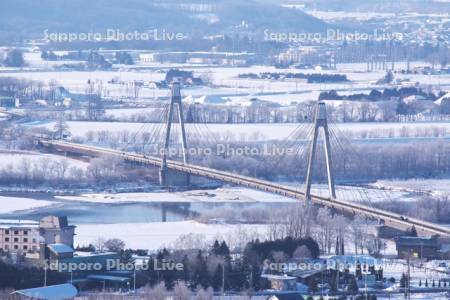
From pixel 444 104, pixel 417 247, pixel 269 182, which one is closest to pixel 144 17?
pixel 444 104

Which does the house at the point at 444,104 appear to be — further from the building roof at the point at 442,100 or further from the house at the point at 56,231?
the house at the point at 56,231

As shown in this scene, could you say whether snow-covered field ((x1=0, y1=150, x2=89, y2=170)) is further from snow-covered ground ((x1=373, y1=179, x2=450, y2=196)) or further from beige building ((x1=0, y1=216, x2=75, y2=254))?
beige building ((x1=0, y1=216, x2=75, y2=254))

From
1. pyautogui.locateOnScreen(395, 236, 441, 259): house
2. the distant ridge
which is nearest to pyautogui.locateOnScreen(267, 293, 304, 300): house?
pyautogui.locateOnScreen(395, 236, 441, 259): house

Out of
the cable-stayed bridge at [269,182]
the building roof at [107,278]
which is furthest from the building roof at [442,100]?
the building roof at [107,278]

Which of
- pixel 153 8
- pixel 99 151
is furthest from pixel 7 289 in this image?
pixel 153 8

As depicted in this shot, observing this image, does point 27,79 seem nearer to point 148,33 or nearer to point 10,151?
point 10,151

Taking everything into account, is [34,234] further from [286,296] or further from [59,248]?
[286,296]
